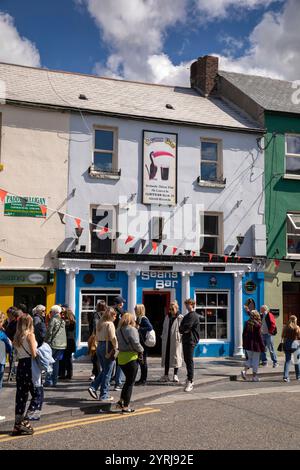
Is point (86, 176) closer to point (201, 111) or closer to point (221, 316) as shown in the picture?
point (201, 111)

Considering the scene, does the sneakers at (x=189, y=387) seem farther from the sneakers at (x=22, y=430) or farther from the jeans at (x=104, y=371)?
→ the sneakers at (x=22, y=430)

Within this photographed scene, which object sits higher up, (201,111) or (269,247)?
(201,111)

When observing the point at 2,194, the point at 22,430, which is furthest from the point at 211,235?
the point at 22,430

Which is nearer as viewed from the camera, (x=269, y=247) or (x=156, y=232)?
(x=156, y=232)

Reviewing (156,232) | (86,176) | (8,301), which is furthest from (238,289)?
(8,301)

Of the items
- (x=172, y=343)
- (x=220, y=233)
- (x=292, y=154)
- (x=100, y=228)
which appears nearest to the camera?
(x=172, y=343)

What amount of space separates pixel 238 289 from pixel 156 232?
3.66 metres

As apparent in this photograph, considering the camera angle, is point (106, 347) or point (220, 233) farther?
point (220, 233)

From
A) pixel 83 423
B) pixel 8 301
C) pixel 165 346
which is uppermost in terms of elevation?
pixel 8 301

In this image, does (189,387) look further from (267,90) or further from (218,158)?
(267,90)

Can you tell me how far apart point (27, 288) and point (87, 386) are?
541 centimetres

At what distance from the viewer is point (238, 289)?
19.2m

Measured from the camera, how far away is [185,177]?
19203 mm

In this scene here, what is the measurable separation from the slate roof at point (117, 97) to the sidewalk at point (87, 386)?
8455 mm
